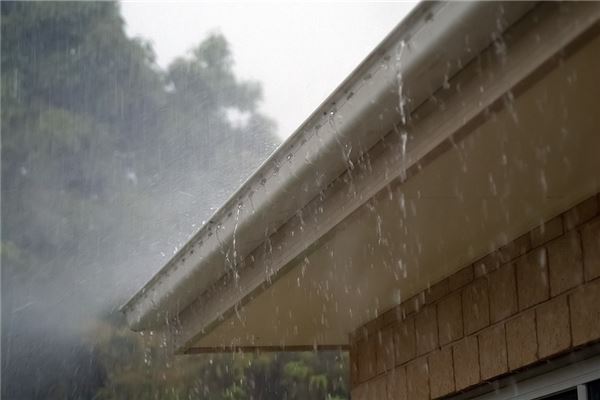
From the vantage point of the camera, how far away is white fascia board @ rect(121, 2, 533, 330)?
2.99 meters

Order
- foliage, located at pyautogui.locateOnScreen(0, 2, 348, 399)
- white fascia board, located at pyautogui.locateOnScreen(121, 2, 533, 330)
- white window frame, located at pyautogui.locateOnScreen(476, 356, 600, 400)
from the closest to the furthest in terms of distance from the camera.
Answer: white fascia board, located at pyautogui.locateOnScreen(121, 2, 533, 330) → white window frame, located at pyautogui.locateOnScreen(476, 356, 600, 400) → foliage, located at pyautogui.locateOnScreen(0, 2, 348, 399)

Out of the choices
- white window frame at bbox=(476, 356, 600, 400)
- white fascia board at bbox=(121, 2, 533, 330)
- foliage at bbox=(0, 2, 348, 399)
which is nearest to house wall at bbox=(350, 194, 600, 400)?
white window frame at bbox=(476, 356, 600, 400)

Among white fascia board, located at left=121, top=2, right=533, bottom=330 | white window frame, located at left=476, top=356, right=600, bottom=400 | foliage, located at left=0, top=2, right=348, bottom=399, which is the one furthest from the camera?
foliage, located at left=0, top=2, right=348, bottom=399

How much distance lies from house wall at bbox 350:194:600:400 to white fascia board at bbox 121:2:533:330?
89 cm

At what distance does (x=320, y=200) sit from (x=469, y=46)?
1191mm

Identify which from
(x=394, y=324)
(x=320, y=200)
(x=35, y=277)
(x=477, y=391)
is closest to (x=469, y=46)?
(x=320, y=200)

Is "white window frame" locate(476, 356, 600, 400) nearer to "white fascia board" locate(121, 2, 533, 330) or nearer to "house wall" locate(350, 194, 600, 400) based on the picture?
"house wall" locate(350, 194, 600, 400)

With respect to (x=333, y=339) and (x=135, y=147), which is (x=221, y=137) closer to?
(x=135, y=147)

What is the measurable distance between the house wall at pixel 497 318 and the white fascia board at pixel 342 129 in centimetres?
89

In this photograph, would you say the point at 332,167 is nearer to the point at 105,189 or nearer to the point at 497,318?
the point at 497,318

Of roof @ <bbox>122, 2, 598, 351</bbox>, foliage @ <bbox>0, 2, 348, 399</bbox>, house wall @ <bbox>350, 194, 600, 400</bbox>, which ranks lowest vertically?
house wall @ <bbox>350, 194, 600, 400</bbox>

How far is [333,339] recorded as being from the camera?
6059mm

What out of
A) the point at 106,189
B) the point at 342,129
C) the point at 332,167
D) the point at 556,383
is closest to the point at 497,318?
the point at 556,383

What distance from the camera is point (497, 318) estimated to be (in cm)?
451
